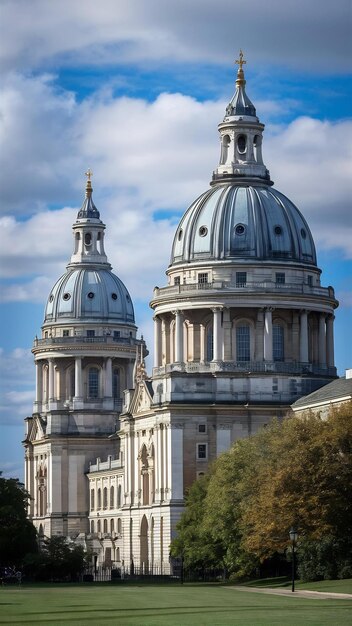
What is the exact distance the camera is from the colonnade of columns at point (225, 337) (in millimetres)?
174250

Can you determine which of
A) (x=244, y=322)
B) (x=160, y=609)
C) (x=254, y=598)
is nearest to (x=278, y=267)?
(x=244, y=322)

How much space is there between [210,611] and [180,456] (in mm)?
87007

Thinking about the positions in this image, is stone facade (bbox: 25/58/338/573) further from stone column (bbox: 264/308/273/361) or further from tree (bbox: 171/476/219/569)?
tree (bbox: 171/476/219/569)

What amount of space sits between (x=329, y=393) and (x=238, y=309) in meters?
23.6

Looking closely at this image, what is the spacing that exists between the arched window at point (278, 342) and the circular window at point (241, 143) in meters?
17.7

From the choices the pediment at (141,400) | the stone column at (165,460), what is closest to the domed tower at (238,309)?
the stone column at (165,460)

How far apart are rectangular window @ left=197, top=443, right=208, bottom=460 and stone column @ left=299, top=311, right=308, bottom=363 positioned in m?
13.1

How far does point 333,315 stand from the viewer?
181 metres

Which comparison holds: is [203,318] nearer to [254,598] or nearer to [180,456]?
[180,456]

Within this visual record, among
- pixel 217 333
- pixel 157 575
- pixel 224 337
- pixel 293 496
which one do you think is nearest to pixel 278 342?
pixel 224 337

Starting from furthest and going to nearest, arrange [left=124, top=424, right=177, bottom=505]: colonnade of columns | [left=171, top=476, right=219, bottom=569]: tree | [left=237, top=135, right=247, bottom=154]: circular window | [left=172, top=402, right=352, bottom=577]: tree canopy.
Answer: [left=237, top=135, right=247, bottom=154]: circular window < [left=124, top=424, right=177, bottom=505]: colonnade of columns < [left=171, top=476, right=219, bottom=569]: tree < [left=172, top=402, right=352, bottom=577]: tree canopy

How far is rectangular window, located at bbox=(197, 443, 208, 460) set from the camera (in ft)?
556

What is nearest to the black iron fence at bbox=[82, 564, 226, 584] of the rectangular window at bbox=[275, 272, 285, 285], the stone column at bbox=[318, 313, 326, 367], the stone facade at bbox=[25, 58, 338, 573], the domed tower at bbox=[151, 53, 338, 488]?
the stone facade at bbox=[25, 58, 338, 573]

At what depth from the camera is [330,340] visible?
593 ft
